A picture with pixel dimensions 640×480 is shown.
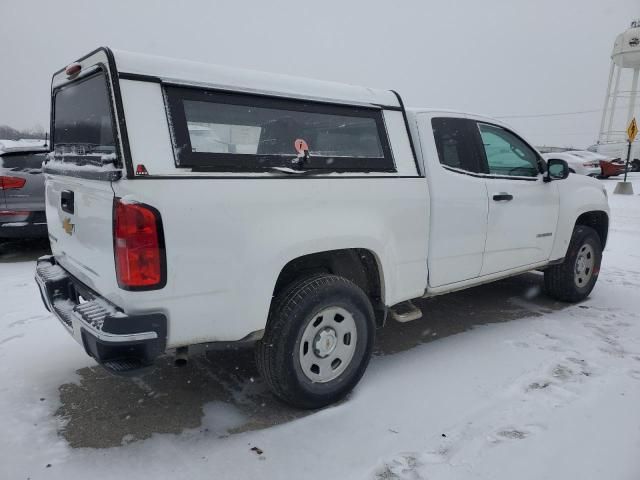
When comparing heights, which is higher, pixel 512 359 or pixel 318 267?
pixel 318 267

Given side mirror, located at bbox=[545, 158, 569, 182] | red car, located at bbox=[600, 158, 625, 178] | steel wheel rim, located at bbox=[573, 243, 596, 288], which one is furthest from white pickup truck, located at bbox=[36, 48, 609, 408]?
red car, located at bbox=[600, 158, 625, 178]

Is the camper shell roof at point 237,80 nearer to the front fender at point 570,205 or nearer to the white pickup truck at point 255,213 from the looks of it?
the white pickup truck at point 255,213

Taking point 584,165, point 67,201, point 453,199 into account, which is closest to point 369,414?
point 453,199

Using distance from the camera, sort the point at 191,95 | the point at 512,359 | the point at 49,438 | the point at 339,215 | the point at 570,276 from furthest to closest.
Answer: the point at 570,276 < the point at 512,359 < the point at 339,215 < the point at 49,438 < the point at 191,95

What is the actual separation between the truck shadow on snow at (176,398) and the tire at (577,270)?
1.40 meters

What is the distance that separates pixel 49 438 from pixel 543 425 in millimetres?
2781

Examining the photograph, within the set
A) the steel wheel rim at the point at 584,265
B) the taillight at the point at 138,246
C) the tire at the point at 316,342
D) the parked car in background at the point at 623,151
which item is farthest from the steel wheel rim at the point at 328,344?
the parked car in background at the point at 623,151

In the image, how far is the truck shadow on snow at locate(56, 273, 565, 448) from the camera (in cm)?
266

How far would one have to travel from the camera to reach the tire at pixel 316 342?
2.62m

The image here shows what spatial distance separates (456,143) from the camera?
3.68 meters

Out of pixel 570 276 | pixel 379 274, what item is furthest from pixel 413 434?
pixel 570 276

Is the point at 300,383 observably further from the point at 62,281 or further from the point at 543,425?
the point at 62,281

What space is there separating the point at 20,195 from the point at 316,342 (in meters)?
5.63

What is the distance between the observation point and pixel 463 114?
3818 mm
